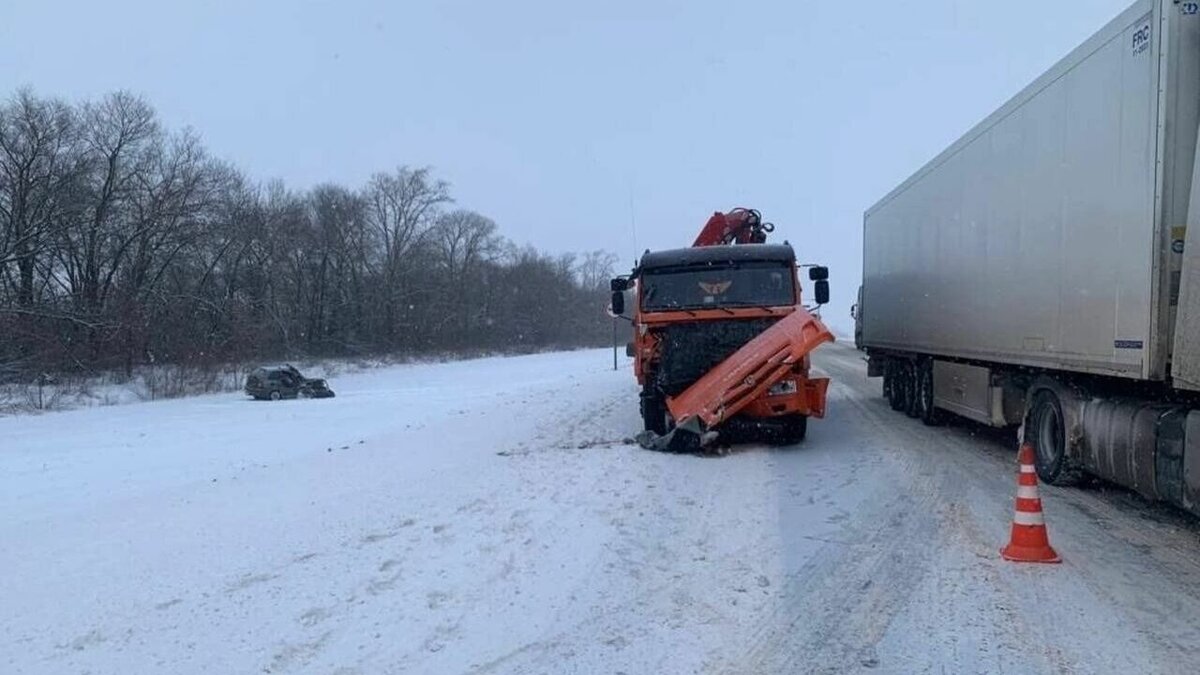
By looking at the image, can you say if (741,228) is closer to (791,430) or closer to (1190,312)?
(791,430)

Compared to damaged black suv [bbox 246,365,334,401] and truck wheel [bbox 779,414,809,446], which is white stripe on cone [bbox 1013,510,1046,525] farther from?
damaged black suv [bbox 246,365,334,401]

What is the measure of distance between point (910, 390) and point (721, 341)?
580cm

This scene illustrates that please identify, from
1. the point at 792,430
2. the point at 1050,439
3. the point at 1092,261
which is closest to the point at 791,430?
the point at 792,430

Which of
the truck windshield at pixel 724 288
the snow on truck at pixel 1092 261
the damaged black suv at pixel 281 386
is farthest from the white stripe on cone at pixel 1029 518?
the damaged black suv at pixel 281 386

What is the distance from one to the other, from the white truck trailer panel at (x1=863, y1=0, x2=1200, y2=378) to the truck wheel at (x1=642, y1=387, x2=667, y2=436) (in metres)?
4.15

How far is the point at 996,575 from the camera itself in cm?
637

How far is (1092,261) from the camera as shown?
8.52 meters

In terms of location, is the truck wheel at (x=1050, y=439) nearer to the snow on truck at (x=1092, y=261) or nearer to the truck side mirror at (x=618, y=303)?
the snow on truck at (x=1092, y=261)

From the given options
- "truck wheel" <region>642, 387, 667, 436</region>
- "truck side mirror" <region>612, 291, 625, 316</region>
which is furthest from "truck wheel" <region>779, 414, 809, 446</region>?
"truck side mirror" <region>612, 291, 625, 316</region>

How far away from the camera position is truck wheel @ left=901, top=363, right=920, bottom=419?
A: 661 inches

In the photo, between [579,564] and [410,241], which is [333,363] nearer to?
[410,241]

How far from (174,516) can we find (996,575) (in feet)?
22.2

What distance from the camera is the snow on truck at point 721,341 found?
1200cm

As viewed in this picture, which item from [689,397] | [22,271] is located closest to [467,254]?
[22,271]
